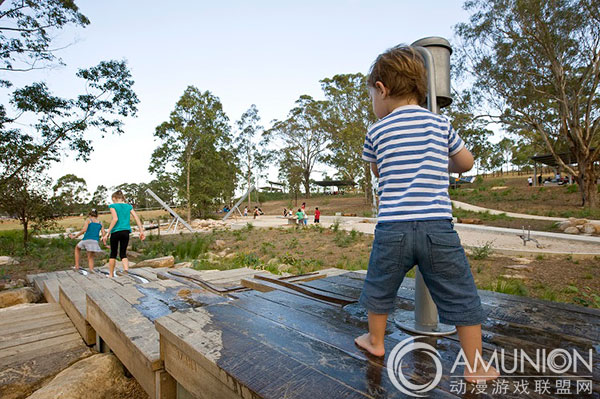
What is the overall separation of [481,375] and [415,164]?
30.8 inches

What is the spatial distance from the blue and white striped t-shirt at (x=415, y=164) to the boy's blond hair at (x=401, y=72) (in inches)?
3.4

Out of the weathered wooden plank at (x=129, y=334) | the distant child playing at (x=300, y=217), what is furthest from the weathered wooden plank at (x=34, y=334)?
the distant child playing at (x=300, y=217)

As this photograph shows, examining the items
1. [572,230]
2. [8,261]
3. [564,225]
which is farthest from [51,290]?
[564,225]

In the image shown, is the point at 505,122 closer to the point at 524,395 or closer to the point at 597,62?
the point at 597,62

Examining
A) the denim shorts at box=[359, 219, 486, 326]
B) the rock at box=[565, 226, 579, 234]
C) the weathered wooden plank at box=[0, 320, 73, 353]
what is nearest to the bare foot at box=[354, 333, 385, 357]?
the denim shorts at box=[359, 219, 486, 326]

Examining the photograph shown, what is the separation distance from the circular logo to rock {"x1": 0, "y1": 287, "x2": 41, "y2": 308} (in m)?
5.08

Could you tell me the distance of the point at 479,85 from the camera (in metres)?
17.3

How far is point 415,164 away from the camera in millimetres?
1370

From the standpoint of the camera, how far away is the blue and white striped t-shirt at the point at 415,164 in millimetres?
1350

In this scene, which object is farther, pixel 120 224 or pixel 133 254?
pixel 133 254

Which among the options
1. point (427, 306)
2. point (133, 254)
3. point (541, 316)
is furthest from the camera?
point (133, 254)

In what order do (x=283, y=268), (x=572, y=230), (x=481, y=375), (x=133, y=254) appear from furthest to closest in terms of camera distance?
(x=572, y=230)
(x=133, y=254)
(x=283, y=268)
(x=481, y=375)

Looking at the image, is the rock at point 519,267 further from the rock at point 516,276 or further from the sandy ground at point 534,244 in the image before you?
the sandy ground at point 534,244

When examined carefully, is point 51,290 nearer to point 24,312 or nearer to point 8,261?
point 24,312
